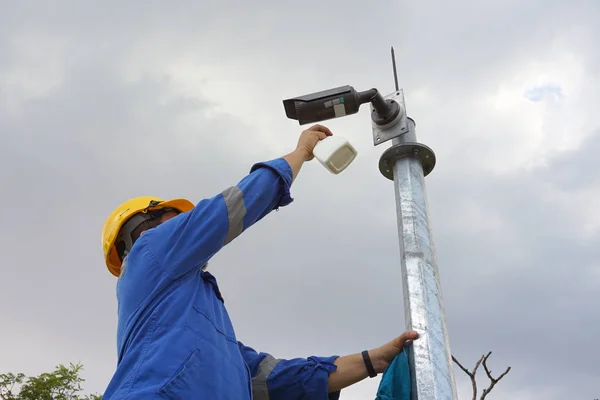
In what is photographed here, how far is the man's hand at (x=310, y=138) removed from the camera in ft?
8.59

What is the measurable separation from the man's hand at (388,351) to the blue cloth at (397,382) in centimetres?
6

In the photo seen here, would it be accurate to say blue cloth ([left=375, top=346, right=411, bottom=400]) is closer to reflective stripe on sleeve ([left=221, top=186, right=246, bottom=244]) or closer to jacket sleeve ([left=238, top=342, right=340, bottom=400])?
jacket sleeve ([left=238, top=342, right=340, bottom=400])

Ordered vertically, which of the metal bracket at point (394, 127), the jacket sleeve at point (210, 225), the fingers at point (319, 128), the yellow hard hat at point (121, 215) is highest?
the metal bracket at point (394, 127)

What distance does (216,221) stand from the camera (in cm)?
226

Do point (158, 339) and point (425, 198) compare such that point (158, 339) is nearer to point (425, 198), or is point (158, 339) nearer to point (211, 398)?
point (211, 398)

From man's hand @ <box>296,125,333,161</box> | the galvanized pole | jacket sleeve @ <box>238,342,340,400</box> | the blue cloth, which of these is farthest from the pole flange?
jacket sleeve @ <box>238,342,340,400</box>

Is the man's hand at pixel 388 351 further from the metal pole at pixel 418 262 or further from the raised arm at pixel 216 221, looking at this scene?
the raised arm at pixel 216 221

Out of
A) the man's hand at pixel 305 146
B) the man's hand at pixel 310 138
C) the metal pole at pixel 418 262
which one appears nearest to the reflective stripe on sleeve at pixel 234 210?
the man's hand at pixel 305 146

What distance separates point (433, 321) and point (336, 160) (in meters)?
0.85

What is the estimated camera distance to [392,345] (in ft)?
8.21

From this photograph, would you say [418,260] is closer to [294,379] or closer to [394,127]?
[394,127]

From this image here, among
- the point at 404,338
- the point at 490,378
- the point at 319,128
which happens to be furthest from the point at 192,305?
the point at 490,378

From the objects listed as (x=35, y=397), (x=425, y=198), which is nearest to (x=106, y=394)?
(x=425, y=198)

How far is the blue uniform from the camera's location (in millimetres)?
2016
